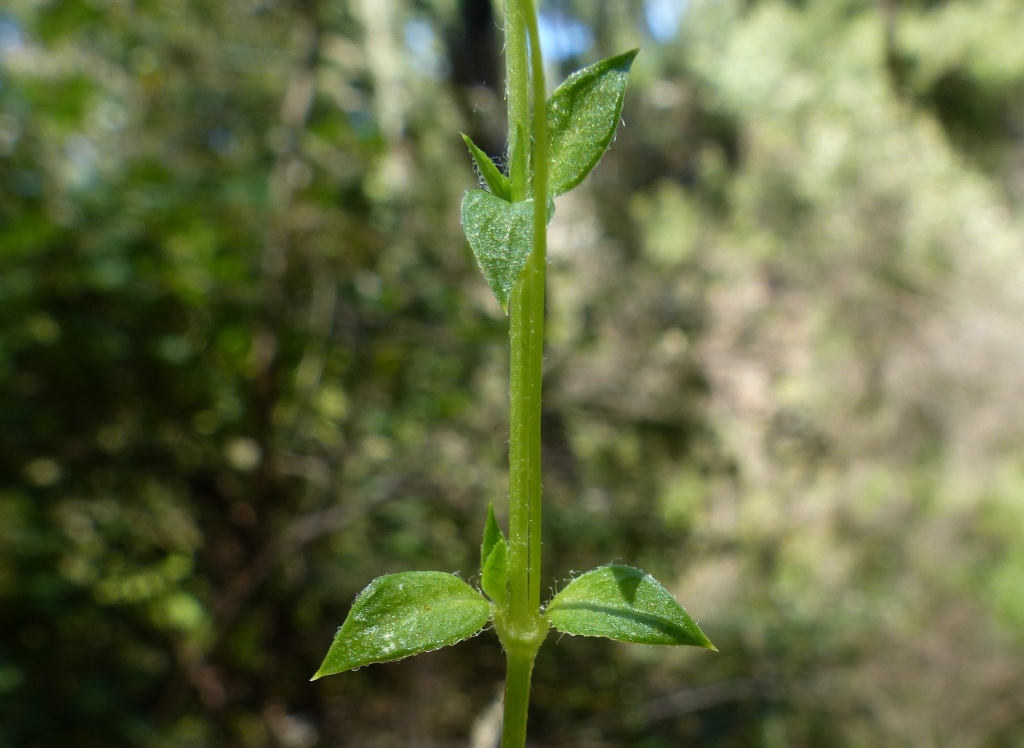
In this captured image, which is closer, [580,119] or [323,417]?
[580,119]

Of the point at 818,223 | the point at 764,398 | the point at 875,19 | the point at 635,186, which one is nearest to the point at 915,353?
the point at 818,223

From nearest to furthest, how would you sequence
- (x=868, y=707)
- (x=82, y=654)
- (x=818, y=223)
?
(x=82, y=654) → (x=868, y=707) → (x=818, y=223)

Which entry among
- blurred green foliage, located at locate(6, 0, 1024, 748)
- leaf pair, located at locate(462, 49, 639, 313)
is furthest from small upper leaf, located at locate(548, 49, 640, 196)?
blurred green foliage, located at locate(6, 0, 1024, 748)

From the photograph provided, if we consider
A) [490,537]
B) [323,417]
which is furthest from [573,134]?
[323,417]

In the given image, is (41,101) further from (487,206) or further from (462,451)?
(487,206)

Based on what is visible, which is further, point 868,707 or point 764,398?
point 764,398

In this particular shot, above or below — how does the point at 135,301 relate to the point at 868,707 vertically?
above

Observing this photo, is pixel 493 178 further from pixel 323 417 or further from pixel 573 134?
pixel 323 417

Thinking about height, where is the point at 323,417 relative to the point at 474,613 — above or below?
above
